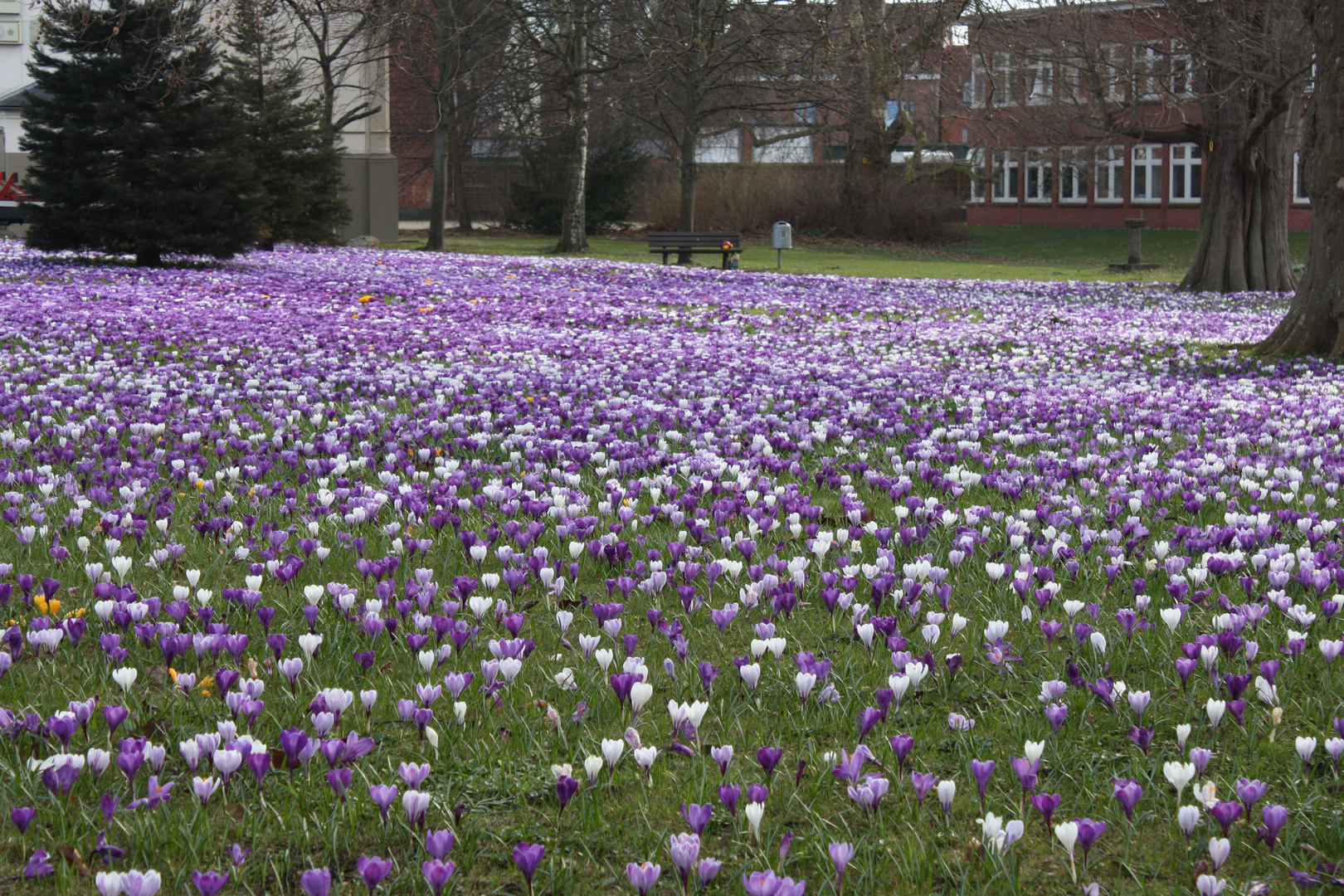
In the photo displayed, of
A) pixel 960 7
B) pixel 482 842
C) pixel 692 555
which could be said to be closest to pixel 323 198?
pixel 960 7

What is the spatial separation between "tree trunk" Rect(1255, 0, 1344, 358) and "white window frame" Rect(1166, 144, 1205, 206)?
A: 4551 cm

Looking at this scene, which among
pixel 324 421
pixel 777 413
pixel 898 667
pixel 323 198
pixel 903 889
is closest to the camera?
pixel 903 889

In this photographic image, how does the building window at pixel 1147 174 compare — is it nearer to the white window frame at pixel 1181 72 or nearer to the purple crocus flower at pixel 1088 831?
the white window frame at pixel 1181 72

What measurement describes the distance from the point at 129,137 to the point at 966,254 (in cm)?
2848

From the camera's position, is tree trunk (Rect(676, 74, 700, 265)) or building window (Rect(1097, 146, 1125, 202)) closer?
tree trunk (Rect(676, 74, 700, 265))

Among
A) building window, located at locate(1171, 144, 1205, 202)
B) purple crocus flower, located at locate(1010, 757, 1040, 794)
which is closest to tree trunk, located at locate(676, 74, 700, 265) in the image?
building window, located at locate(1171, 144, 1205, 202)

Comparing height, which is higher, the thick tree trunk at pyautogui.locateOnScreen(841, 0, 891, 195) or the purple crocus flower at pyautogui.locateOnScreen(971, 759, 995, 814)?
the thick tree trunk at pyautogui.locateOnScreen(841, 0, 891, 195)

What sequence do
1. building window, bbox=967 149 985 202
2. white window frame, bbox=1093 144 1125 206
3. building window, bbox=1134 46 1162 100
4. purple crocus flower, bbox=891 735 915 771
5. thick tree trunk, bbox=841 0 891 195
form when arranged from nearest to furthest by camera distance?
purple crocus flower, bbox=891 735 915 771, building window, bbox=1134 46 1162 100, thick tree trunk, bbox=841 0 891 195, white window frame, bbox=1093 144 1125 206, building window, bbox=967 149 985 202

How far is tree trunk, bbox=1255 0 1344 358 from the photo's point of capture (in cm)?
1131

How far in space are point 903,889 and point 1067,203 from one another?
6000cm

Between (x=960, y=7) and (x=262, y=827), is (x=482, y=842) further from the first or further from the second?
(x=960, y=7)

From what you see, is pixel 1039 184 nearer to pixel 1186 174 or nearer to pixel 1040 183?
pixel 1040 183

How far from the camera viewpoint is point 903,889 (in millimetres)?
2227

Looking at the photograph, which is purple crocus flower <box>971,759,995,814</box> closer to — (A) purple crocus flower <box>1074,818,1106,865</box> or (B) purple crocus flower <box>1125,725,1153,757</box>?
(A) purple crocus flower <box>1074,818,1106,865</box>
